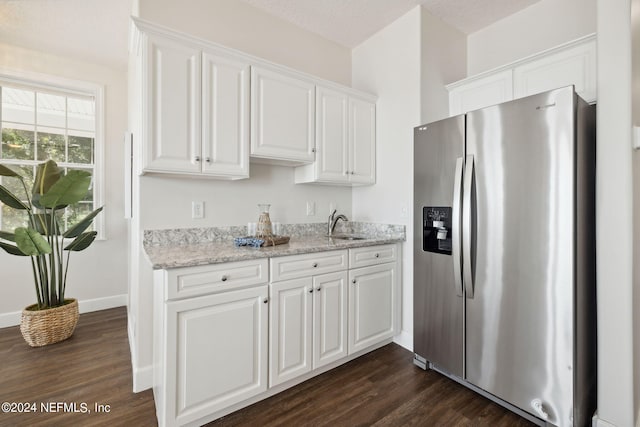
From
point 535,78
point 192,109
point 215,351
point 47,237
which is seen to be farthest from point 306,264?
point 47,237

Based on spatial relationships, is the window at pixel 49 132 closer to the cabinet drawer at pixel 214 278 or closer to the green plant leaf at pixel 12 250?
the green plant leaf at pixel 12 250

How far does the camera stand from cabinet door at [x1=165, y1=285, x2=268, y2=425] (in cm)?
152

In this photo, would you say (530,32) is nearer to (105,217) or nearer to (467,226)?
(467,226)

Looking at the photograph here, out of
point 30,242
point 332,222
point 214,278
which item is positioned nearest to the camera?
point 214,278

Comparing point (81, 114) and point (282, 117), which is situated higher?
point (81, 114)

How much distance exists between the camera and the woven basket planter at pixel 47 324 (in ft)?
8.31

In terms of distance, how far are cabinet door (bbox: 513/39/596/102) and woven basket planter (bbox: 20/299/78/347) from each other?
4.27m

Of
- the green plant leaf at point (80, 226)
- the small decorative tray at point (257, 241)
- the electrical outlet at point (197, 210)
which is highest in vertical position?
the electrical outlet at point (197, 210)

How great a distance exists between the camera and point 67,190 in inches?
94.7

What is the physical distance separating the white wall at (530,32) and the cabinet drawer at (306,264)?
234 centimetres

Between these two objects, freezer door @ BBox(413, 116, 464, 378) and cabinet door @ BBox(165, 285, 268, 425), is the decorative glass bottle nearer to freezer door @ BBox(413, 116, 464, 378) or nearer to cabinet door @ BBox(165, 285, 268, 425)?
cabinet door @ BBox(165, 285, 268, 425)

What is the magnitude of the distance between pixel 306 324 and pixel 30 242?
7.52ft

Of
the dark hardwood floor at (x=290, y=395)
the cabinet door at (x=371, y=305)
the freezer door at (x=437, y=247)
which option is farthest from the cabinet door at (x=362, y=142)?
the dark hardwood floor at (x=290, y=395)

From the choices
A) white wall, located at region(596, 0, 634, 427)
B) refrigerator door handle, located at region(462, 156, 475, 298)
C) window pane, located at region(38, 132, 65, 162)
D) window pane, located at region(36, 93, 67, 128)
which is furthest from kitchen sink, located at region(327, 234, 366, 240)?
window pane, located at region(36, 93, 67, 128)
